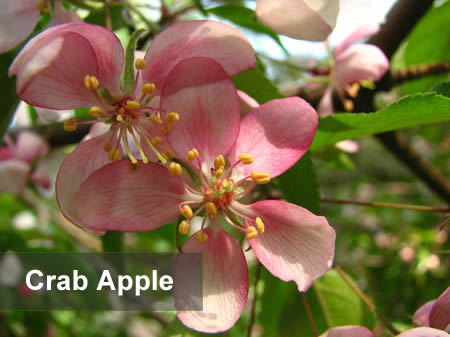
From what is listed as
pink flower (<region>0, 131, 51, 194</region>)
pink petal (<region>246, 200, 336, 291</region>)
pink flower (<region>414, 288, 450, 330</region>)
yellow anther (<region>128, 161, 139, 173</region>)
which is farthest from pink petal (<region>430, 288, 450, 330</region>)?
pink flower (<region>0, 131, 51, 194</region>)

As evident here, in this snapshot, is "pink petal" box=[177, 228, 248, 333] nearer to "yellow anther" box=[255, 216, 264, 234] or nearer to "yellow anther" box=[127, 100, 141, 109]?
"yellow anther" box=[255, 216, 264, 234]

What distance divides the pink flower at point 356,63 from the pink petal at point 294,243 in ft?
1.18

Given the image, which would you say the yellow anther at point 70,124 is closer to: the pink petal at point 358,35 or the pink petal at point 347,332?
the pink petal at point 347,332

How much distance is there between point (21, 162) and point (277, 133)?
711 mm

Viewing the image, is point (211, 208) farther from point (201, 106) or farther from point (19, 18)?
point (19, 18)

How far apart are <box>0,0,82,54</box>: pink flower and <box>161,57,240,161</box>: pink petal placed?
22 centimetres

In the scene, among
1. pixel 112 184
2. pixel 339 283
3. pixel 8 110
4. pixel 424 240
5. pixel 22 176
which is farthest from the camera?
pixel 424 240

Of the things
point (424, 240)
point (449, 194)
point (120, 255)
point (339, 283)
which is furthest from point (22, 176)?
point (424, 240)

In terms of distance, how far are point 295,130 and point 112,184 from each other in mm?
200

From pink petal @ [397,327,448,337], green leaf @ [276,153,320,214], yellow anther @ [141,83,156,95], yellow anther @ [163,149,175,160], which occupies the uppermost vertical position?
yellow anther @ [141,83,156,95]

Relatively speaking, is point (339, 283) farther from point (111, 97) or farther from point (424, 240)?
point (424, 240)

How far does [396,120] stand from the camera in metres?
0.53

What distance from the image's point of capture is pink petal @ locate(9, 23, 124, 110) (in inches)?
16.2

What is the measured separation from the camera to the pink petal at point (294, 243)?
0.45 meters
